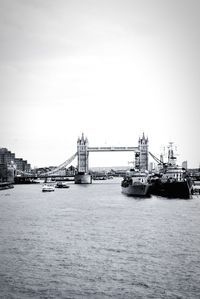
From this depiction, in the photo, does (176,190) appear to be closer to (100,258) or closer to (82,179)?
(100,258)

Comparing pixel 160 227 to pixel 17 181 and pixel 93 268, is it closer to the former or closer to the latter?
pixel 93 268

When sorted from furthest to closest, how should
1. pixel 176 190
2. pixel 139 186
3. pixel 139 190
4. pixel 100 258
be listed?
pixel 139 190, pixel 139 186, pixel 176 190, pixel 100 258

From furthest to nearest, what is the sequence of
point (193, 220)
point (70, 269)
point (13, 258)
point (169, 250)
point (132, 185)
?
1. point (132, 185)
2. point (193, 220)
3. point (169, 250)
4. point (13, 258)
5. point (70, 269)

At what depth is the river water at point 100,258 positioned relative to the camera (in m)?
20.4

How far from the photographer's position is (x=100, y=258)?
2608 centimetres

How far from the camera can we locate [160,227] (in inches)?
1510

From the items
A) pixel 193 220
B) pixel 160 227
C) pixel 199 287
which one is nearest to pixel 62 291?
pixel 199 287

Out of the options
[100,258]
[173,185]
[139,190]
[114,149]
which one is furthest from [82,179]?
[100,258]

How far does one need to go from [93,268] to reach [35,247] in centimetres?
667

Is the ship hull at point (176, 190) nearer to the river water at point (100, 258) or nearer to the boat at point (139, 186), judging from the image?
the boat at point (139, 186)

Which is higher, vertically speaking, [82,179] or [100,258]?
[82,179]

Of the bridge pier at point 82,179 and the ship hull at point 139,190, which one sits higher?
the bridge pier at point 82,179

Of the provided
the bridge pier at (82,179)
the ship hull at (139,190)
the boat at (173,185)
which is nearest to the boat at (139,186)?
the ship hull at (139,190)

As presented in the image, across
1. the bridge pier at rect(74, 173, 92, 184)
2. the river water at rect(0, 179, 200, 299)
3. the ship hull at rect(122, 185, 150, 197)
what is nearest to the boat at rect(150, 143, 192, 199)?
the ship hull at rect(122, 185, 150, 197)
